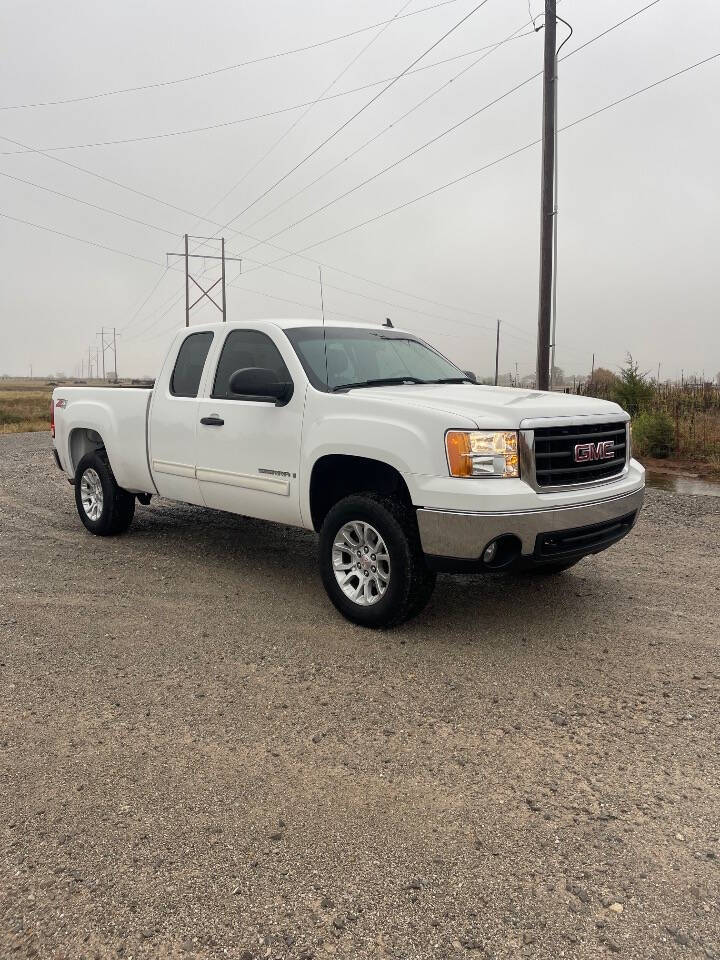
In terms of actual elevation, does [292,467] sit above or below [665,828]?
above

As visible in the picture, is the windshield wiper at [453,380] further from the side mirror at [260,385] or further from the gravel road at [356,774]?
the gravel road at [356,774]

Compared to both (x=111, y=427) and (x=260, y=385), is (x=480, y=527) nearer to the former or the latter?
(x=260, y=385)

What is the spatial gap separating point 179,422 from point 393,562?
2.69 metres

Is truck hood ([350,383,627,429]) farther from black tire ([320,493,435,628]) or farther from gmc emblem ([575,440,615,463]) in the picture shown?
black tire ([320,493,435,628])

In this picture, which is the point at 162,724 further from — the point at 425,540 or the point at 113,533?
the point at 113,533

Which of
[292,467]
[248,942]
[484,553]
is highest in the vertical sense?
[292,467]

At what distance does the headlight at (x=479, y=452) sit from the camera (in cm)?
431

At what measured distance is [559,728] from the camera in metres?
3.47

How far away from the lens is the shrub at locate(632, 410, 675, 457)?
14.0 m

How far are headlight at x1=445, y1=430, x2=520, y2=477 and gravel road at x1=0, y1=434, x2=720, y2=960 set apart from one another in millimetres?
1081

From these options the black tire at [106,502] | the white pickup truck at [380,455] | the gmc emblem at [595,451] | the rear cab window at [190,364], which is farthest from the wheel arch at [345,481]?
the black tire at [106,502]

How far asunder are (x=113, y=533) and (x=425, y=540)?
4235 millimetres

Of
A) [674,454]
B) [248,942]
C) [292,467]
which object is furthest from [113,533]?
[674,454]

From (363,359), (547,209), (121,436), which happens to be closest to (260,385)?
(363,359)
